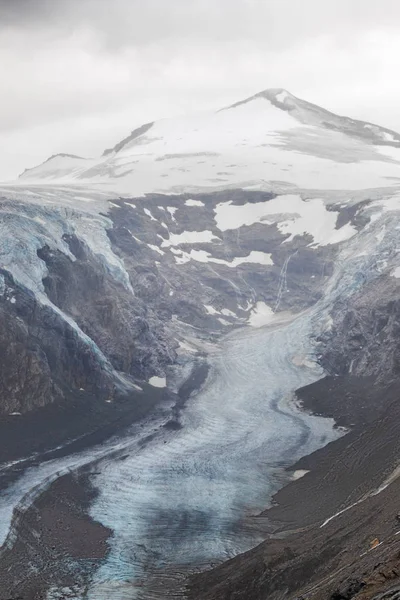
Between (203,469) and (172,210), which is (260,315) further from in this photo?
(203,469)

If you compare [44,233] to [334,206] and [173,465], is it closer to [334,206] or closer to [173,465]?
[173,465]

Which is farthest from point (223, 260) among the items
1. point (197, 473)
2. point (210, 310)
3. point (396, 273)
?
point (197, 473)

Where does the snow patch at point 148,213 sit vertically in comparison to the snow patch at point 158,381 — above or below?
above

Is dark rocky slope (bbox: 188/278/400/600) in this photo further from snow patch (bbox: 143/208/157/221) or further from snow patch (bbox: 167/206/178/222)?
snow patch (bbox: 167/206/178/222)

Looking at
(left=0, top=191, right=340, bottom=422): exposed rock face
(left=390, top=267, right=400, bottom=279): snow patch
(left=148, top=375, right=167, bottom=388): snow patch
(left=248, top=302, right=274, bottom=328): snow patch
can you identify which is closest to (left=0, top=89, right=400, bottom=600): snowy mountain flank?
(left=0, top=191, right=340, bottom=422): exposed rock face

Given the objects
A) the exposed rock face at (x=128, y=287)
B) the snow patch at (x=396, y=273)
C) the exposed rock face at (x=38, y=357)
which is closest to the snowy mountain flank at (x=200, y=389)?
the exposed rock face at (x=38, y=357)

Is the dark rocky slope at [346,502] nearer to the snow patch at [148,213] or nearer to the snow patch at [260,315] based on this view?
the snow patch at [260,315]
